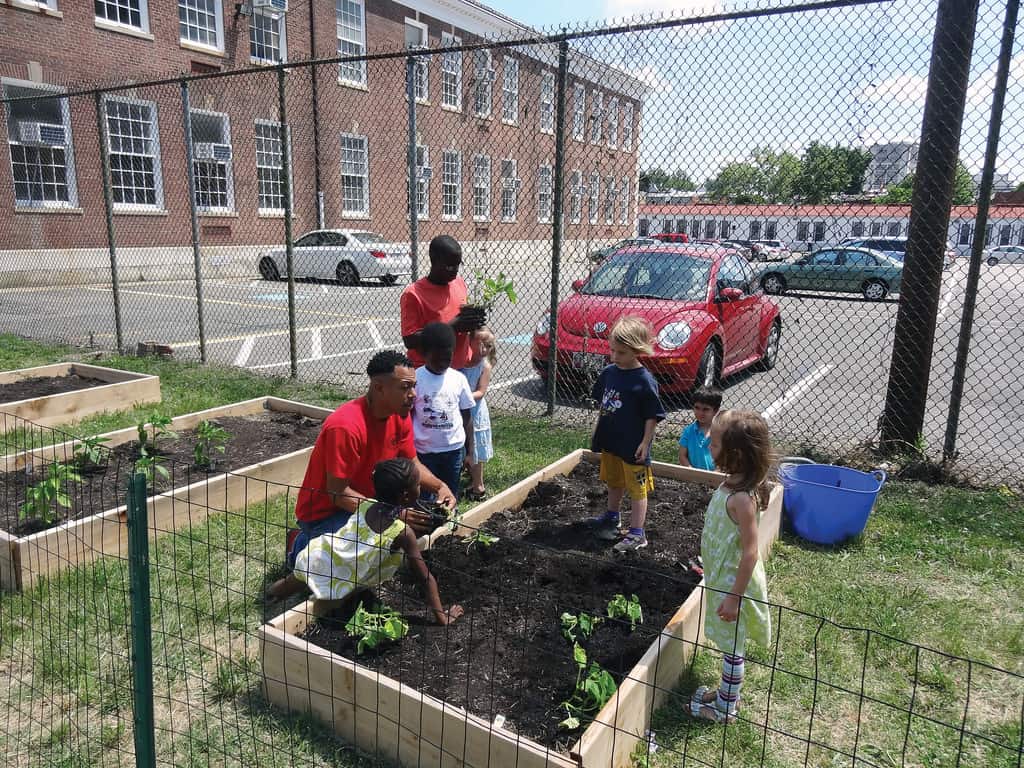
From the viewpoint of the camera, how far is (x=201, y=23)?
21.5 m

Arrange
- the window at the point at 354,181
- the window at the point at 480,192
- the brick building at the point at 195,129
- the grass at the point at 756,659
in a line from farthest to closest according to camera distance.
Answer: the window at the point at 354,181
the brick building at the point at 195,129
the window at the point at 480,192
the grass at the point at 756,659

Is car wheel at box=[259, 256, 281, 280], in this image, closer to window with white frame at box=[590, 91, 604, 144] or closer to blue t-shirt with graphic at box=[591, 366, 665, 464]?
window with white frame at box=[590, 91, 604, 144]

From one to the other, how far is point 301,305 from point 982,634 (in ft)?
47.3

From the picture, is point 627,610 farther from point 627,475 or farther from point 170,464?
point 170,464

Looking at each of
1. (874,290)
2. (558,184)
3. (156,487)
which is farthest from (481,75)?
(156,487)

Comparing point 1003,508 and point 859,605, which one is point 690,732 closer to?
point 859,605

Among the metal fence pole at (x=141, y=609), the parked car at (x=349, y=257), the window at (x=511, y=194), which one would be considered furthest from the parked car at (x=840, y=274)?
the parked car at (x=349, y=257)

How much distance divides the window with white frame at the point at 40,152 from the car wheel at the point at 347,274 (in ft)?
21.5

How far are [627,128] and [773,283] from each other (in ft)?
9.65

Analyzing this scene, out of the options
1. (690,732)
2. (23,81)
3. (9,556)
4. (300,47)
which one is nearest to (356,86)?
(300,47)

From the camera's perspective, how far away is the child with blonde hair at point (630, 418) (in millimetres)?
3971

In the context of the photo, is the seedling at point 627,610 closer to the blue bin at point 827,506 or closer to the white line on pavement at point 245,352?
the blue bin at point 827,506

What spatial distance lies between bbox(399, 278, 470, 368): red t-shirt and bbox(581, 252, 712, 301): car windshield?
3.26 metres

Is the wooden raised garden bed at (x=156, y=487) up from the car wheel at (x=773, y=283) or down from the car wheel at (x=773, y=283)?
down
